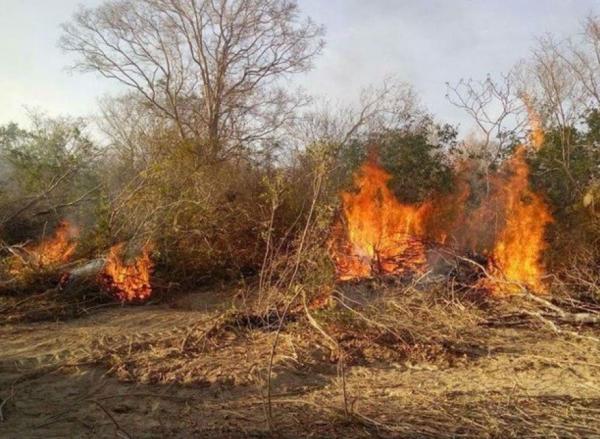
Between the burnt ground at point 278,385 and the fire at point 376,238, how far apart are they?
2.50m

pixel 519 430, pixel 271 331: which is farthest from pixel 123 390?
pixel 519 430

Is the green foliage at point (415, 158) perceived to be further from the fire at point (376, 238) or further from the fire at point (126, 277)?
the fire at point (126, 277)

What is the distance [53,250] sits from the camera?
10.7 m

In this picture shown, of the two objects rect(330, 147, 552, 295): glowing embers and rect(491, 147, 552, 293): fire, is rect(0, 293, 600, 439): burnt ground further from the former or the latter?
rect(330, 147, 552, 295): glowing embers

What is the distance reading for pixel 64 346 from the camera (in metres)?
6.55

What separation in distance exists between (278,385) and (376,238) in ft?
17.7

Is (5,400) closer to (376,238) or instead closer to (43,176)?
(376,238)

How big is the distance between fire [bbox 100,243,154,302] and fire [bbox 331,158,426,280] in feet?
12.7

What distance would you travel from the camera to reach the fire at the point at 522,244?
980 centimetres

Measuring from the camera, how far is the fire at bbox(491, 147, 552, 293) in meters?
9.80

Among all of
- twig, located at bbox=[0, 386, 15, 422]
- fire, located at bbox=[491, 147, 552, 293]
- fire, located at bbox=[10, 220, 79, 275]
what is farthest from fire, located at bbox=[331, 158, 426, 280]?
twig, located at bbox=[0, 386, 15, 422]

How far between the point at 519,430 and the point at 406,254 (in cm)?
626

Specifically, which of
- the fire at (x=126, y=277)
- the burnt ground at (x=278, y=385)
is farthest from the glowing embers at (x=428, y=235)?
the fire at (x=126, y=277)

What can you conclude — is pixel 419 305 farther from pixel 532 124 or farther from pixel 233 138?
pixel 233 138
